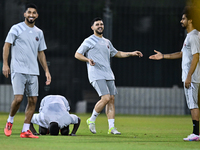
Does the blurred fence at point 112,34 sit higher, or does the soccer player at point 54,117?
the blurred fence at point 112,34

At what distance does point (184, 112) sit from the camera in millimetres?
15438

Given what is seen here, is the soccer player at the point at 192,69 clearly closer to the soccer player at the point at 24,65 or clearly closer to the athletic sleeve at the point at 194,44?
the athletic sleeve at the point at 194,44

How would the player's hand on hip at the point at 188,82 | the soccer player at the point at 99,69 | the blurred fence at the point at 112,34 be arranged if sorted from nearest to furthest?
the player's hand on hip at the point at 188,82
the soccer player at the point at 99,69
the blurred fence at the point at 112,34

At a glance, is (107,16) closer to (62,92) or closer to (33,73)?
(62,92)

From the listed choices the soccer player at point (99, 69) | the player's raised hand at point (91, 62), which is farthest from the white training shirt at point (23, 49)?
the soccer player at point (99, 69)

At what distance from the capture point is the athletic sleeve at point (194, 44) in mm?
7289

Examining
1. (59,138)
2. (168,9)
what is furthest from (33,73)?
(168,9)

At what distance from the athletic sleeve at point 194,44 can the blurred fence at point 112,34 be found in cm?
780

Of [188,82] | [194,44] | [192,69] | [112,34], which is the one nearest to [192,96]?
[188,82]

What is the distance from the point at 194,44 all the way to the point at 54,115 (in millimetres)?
2559

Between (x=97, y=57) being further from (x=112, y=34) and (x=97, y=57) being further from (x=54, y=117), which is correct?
(x=112, y=34)

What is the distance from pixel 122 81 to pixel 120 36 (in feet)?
4.91

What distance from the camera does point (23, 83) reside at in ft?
24.2

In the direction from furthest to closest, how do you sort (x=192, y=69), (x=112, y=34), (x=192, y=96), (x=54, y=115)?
(x=112, y=34)
(x=54, y=115)
(x=192, y=96)
(x=192, y=69)
